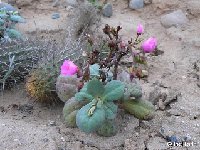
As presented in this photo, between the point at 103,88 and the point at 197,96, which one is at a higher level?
the point at 103,88

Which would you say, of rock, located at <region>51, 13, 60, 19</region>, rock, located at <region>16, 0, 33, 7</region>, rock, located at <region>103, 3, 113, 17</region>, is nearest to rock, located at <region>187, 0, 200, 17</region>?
rock, located at <region>103, 3, 113, 17</region>

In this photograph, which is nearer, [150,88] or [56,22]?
[150,88]

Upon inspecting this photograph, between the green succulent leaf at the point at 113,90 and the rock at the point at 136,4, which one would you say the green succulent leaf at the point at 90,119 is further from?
the rock at the point at 136,4

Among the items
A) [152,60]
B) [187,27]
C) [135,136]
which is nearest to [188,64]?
[152,60]

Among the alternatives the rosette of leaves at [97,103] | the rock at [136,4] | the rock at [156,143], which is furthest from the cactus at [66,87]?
the rock at [136,4]

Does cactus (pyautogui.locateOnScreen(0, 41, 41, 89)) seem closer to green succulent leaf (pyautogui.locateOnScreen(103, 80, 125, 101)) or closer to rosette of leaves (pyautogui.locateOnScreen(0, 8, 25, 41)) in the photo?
rosette of leaves (pyautogui.locateOnScreen(0, 8, 25, 41))

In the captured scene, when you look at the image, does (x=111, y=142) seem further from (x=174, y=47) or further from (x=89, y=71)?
(x=174, y=47)

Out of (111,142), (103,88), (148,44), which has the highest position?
(148,44)

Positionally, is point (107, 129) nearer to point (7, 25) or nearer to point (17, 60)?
point (17, 60)
